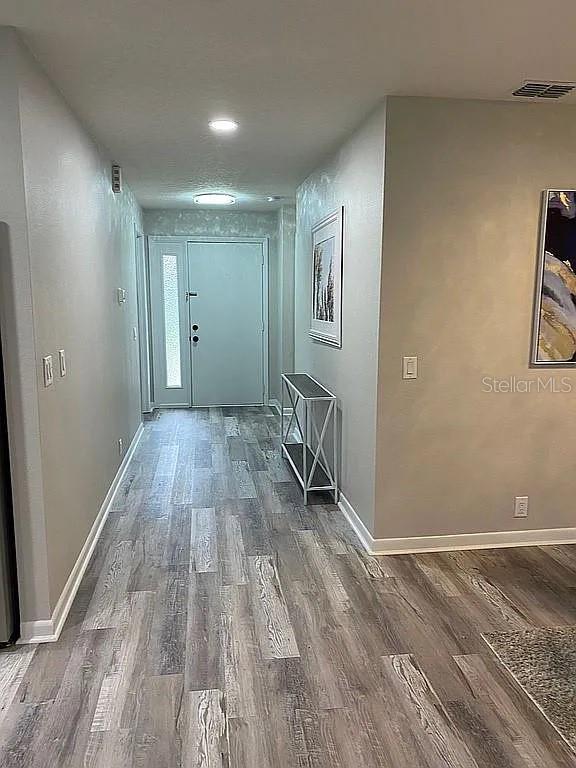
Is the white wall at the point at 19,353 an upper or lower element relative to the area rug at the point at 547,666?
upper

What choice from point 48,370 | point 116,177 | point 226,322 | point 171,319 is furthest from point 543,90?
point 171,319

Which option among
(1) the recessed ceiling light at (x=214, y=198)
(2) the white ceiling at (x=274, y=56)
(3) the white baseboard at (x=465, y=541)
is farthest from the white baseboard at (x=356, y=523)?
(1) the recessed ceiling light at (x=214, y=198)

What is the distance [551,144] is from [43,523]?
118 inches

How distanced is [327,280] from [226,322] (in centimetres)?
321

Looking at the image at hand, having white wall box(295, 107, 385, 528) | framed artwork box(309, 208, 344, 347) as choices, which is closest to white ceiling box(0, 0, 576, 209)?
white wall box(295, 107, 385, 528)

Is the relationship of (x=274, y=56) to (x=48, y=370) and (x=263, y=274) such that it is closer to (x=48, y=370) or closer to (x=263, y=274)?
(x=48, y=370)

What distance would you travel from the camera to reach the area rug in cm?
208

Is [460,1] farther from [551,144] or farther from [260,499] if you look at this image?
[260,499]

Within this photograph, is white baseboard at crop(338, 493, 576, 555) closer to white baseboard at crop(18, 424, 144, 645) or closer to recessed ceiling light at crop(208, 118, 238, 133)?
white baseboard at crop(18, 424, 144, 645)

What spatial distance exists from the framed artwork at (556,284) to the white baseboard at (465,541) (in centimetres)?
98

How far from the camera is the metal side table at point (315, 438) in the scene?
4168 mm

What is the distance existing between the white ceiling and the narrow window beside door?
358 cm

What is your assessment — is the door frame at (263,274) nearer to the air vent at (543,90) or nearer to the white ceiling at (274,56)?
the white ceiling at (274,56)

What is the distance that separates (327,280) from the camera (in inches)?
171
